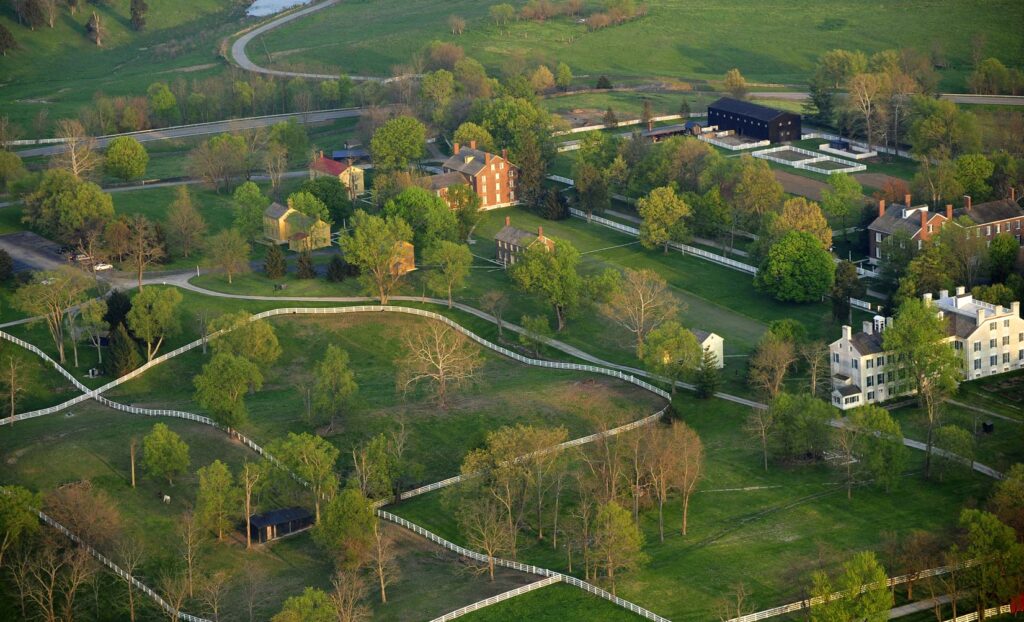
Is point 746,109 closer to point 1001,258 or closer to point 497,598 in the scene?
point 1001,258

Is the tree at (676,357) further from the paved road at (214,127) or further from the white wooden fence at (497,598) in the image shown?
the paved road at (214,127)

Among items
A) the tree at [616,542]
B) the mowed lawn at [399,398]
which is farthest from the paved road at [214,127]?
the tree at [616,542]

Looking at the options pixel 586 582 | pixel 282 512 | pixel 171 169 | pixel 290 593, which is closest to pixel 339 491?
pixel 282 512

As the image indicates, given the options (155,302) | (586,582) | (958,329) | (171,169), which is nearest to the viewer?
(586,582)

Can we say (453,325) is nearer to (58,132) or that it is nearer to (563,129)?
(563,129)

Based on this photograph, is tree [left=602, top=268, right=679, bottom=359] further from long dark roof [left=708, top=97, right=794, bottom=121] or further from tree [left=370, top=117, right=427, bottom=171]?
long dark roof [left=708, top=97, right=794, bottom=121]

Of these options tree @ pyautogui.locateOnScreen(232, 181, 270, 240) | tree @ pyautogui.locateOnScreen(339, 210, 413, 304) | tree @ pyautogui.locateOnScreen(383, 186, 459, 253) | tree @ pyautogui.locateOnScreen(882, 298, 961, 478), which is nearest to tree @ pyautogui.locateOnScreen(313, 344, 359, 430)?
tree @ pyautogui.locateOnScreen(339, 210, 413, 304)

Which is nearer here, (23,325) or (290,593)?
(290,593)
